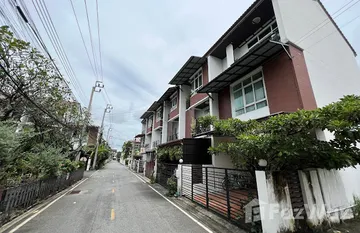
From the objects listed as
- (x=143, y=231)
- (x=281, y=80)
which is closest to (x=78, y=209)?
(x=143, y=231)

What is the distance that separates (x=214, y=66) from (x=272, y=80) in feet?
18.5

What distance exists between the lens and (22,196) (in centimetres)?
657

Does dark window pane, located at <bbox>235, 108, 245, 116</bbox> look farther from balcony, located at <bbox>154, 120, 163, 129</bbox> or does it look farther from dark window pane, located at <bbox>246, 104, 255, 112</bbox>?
balcony, located at <bbox>154, 120, 163, 129</bbox>

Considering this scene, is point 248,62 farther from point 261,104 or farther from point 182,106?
point 182,106

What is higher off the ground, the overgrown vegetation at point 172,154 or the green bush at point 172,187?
the overgrown vegetation at point 172,154

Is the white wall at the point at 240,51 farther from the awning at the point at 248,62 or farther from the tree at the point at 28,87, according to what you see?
the tree at the point at 28,87

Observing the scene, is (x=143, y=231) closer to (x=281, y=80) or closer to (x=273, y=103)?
(x=273, y=103)

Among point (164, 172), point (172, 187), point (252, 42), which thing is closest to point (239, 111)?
point (252, 42)

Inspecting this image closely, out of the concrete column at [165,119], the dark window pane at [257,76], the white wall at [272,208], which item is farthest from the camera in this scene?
the concrete column at [165,119]

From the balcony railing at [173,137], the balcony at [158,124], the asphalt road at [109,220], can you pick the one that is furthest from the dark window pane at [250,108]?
the balcony at [158,124]

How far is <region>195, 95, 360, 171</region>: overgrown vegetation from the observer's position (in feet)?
12.0

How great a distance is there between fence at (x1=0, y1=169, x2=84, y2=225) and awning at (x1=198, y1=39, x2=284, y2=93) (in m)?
11.0

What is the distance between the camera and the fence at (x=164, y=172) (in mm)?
12438

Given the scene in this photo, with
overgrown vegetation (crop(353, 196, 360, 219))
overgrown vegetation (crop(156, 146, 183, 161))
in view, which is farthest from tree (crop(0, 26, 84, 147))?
overgrown vegetation (crop(353, 196, 360, 219))
